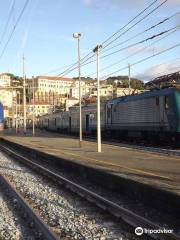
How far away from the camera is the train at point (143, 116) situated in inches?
1112

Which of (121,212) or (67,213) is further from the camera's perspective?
(67,213)

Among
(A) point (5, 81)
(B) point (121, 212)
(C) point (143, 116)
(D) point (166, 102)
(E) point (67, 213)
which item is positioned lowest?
(E) point (67, 213)

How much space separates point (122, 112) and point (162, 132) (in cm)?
880

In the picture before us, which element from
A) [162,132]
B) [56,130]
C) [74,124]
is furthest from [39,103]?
[162,132]

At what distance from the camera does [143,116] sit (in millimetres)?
32969

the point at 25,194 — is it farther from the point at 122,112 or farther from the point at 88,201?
the point at 122,112

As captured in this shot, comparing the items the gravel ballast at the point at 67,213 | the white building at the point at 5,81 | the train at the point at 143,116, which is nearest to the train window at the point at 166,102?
the train at the point at 143,116

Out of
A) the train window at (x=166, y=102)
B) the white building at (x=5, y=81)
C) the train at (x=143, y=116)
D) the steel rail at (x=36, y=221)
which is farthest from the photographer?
the white building at (x=5, y=81)

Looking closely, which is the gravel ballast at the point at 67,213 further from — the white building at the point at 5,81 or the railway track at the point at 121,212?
the white building at the point at 5,81

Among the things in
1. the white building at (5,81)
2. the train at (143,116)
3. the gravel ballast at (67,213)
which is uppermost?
the white building at (5,81)

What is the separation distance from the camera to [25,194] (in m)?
14.6

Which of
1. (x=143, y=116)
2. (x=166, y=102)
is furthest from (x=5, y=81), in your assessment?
(x=166, y=102)

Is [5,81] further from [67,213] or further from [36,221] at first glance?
[36,221]

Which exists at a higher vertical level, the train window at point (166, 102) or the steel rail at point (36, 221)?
the train window at point (166, 102)
